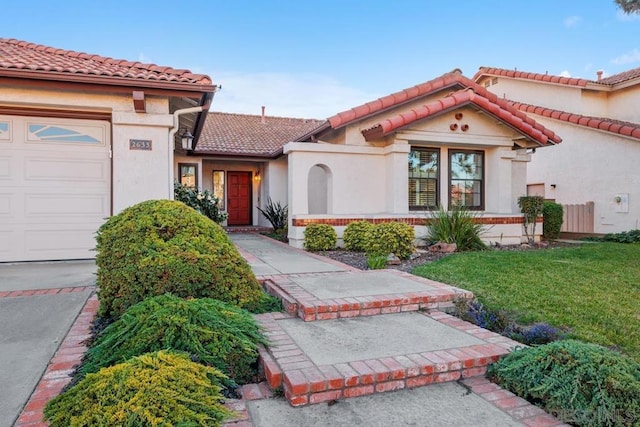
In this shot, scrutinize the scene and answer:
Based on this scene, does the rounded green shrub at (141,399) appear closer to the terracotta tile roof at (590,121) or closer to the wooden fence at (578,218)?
the terracotta tile roof at (590,121)

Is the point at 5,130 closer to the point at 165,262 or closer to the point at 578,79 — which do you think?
the point at 165,262

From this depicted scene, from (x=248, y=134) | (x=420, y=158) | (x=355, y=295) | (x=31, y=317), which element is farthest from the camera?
(x=248, y=134)

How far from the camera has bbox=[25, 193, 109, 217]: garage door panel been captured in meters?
6.99

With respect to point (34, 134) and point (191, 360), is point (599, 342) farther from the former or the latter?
point (34, 134)

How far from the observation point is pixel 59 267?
6.58 metres

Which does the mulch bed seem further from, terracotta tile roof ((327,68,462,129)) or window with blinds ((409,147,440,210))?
terracotta tile roof ((327,68,462,129))

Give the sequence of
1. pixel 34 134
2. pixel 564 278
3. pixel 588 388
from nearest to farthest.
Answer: pixel 588 388 < pixel 564 278 < pixel 34 134

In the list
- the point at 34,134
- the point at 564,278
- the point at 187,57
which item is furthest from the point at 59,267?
the point at 187,57

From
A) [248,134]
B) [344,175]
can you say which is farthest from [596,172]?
[248,134]

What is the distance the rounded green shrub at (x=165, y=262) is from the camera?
148 inches

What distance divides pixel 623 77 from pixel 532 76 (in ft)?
10.6

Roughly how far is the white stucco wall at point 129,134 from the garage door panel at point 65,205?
410mm

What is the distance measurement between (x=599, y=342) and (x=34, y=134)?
28.4 feet

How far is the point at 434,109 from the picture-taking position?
10.0 meters
